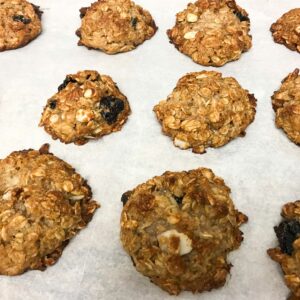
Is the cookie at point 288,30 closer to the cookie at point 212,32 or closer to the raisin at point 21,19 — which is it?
the cookie at point 212,32

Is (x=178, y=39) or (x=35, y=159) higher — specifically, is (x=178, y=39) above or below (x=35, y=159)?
above

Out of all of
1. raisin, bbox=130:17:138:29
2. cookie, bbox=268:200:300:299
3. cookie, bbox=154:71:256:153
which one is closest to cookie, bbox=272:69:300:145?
cookie, bbox=154:71:256:153

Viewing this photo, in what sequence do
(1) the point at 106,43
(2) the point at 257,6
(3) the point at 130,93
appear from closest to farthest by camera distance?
1. (3) the point at 130,93
2. (1) the point at 106,43
3. (2) the point at 257,6

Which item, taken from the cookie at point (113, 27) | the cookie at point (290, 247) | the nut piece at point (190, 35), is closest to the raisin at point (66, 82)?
the cookie at point (113, 27)

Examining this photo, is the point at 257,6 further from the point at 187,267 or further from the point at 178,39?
the point at 187,267

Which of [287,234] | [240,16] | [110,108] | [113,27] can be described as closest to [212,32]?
[240,16]

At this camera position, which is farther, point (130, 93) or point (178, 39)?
point (178, 39)

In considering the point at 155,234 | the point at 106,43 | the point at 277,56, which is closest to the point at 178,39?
the point at 106,43

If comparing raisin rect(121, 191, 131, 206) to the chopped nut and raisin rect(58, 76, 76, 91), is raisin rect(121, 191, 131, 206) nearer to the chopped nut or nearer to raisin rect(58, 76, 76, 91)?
the chopped nut

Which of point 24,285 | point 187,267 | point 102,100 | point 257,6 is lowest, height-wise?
point 24,285
